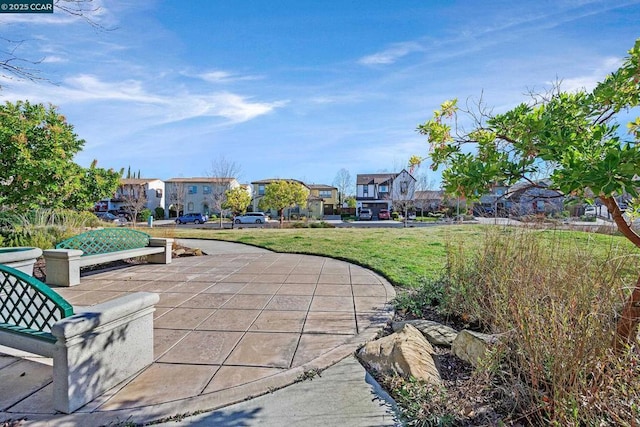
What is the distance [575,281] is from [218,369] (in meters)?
3.12

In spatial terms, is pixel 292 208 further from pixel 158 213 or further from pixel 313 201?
pixel 158 213

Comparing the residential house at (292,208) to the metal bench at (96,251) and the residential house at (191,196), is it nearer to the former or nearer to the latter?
the residential house at (191,196)

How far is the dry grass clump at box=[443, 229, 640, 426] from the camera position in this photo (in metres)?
1.83

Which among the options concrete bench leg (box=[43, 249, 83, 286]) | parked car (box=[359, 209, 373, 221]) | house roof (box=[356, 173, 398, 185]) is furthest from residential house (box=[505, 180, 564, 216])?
house roof (box=[356, 173, 398, 185])

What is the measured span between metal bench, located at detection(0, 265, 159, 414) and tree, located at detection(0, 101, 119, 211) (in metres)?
6.60

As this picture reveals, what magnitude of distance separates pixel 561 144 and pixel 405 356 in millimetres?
1956

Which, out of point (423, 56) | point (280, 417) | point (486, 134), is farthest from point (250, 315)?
point (423, 56)

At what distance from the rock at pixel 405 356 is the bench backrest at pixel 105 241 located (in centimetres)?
626

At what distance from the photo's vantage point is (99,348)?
2455 millimetres

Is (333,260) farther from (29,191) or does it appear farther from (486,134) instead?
(29,191)

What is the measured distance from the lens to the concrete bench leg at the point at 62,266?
5688 mm

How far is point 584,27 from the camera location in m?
3.81

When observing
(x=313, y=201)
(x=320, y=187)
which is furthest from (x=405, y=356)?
(x=320, y=187)

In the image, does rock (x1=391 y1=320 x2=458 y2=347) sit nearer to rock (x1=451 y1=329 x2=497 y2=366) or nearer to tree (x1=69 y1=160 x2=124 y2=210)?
rock (x1=451 y1=329 x2=497 y2=366)
